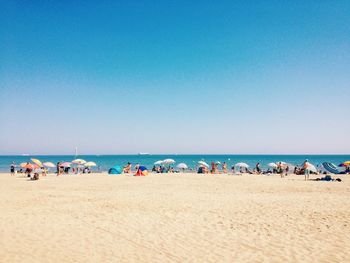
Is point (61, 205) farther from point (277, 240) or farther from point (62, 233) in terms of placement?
point (277, 240)

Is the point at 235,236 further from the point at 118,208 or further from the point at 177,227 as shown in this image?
the point at 118,208

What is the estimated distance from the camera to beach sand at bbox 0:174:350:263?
7320 millimetres

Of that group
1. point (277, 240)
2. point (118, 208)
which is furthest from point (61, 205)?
point (277, 240)

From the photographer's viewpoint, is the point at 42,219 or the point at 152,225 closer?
the point at 152,225

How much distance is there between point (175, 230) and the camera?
9.59m

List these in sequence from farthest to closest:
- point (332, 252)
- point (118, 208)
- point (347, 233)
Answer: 1. point (118, 208)
2. point (347, 233)
3. point (332, 252)

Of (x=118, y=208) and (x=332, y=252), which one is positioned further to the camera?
(x=118, y=208)

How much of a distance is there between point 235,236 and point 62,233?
5.19m

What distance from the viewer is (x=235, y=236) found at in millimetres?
8891

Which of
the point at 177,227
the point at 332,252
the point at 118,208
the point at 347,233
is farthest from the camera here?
the point at 118,208

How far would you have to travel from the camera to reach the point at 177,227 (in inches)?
392

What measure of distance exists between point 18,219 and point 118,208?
389 cm

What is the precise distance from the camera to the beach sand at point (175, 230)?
7.32 metres

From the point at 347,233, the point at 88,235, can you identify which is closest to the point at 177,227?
the point at 88,235
